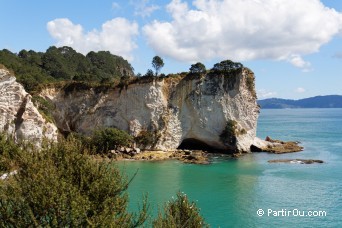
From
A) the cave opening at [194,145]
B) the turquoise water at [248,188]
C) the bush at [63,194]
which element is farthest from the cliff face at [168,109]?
the bush at [63,194]

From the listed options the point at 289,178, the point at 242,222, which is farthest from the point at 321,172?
the point at 242,222

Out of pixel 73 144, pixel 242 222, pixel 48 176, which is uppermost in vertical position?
pixel 73 144

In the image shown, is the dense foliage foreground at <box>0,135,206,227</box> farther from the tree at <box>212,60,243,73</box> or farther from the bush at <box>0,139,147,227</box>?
the tree at <box>212,60,243,73</box>

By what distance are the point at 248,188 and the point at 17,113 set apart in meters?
31.0

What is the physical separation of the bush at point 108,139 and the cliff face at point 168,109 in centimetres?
495

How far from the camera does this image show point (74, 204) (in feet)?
45.6

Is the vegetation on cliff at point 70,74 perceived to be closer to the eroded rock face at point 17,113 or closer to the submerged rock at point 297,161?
the eroded rock face at point 17,113

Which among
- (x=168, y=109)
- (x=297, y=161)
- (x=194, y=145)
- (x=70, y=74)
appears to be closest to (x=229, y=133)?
(x=194, y=145)

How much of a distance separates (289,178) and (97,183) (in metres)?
34.3

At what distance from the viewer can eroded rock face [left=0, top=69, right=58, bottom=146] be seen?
160ft

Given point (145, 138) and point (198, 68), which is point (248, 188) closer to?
point (145, 138)

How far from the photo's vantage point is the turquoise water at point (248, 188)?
100.0 ft

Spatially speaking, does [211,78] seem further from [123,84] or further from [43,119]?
[43,119]

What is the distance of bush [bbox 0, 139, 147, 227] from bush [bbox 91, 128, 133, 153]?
133 ft
